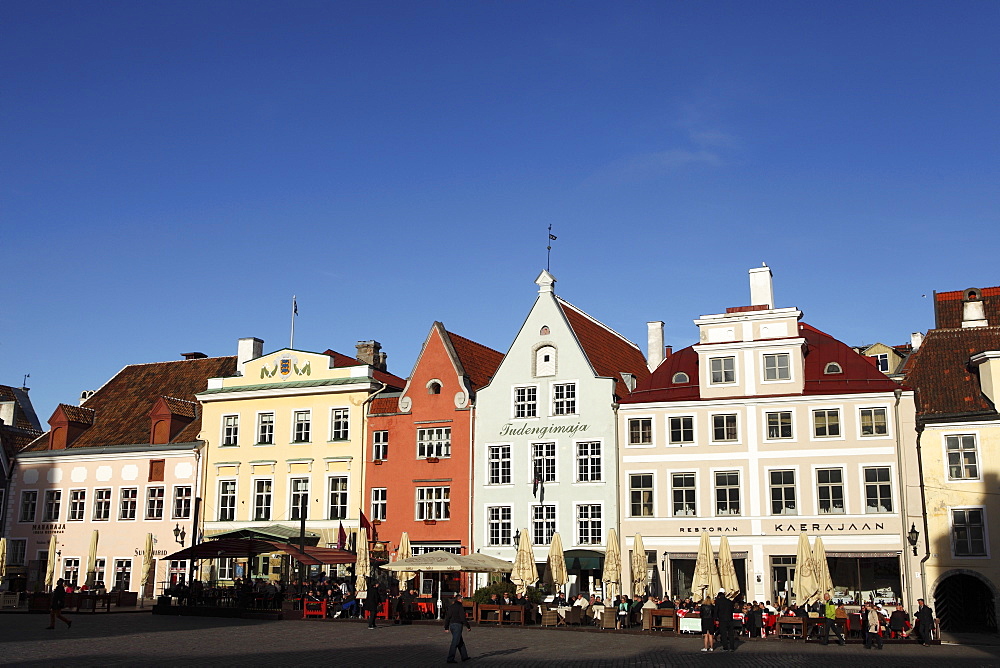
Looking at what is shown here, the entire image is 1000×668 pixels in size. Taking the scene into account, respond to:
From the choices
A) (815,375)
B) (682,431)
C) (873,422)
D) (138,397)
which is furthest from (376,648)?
(138,397)

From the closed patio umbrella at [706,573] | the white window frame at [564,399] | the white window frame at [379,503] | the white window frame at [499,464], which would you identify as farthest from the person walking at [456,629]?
the white window frame at [379,503]

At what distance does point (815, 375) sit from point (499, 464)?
14.5 m

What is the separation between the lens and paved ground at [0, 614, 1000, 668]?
24031 mm

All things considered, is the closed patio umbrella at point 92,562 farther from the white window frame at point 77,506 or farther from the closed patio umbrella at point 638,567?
the closed patio umbrella at point 638,567

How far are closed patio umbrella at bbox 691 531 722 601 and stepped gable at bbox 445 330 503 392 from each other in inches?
599

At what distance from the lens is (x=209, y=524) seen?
53.2 m

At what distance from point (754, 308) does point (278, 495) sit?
81.5 feet

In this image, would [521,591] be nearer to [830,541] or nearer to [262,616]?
[262,616]

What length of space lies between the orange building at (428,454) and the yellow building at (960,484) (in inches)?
770

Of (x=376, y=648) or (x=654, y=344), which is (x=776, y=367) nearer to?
(x=654, y=344)

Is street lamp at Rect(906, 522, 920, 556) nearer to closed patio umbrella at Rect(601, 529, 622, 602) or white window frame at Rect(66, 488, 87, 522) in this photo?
closed patio umbrella at Rect(601, 529, 622, 602)

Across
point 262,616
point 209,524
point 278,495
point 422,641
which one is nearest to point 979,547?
point 422,641

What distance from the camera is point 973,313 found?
47625mm

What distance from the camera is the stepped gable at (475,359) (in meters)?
51.5
